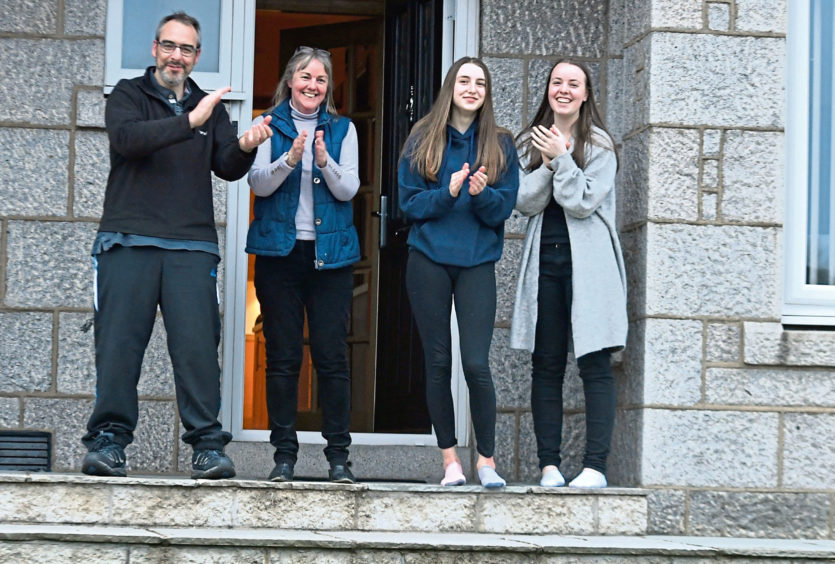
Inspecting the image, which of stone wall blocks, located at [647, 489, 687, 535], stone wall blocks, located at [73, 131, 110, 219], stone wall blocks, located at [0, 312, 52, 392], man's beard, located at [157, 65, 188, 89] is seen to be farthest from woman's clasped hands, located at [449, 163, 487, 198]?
stone wall blocks, located at [0, 312, 52, 392]

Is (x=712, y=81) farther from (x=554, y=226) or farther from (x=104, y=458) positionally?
(x=104, y=458)

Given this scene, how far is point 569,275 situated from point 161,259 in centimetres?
165

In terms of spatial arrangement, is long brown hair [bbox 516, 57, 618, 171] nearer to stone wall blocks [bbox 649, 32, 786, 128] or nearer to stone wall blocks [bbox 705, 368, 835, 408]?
stone wall blocks [bbox 649, 32, 786, 128]

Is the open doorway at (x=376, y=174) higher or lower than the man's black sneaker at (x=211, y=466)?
higher

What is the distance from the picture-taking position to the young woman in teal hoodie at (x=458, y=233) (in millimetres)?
5582

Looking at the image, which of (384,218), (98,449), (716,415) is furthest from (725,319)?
(98,449)

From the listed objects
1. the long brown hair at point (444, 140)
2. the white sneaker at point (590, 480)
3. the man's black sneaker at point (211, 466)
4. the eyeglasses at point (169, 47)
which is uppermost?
the eyeglasses at point (169, 47)

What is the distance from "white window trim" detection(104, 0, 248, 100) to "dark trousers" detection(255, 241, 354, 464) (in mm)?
1265

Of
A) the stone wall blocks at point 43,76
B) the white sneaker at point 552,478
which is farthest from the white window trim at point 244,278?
the white sneaker at point 552,478

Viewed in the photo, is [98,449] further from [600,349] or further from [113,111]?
[600,349]

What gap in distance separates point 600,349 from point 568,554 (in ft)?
3.09

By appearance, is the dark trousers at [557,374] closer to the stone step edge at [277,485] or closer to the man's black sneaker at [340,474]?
the stone step edge at [277,485]

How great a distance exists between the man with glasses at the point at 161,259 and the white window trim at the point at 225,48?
3.60 ft

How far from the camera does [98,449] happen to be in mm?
5273
